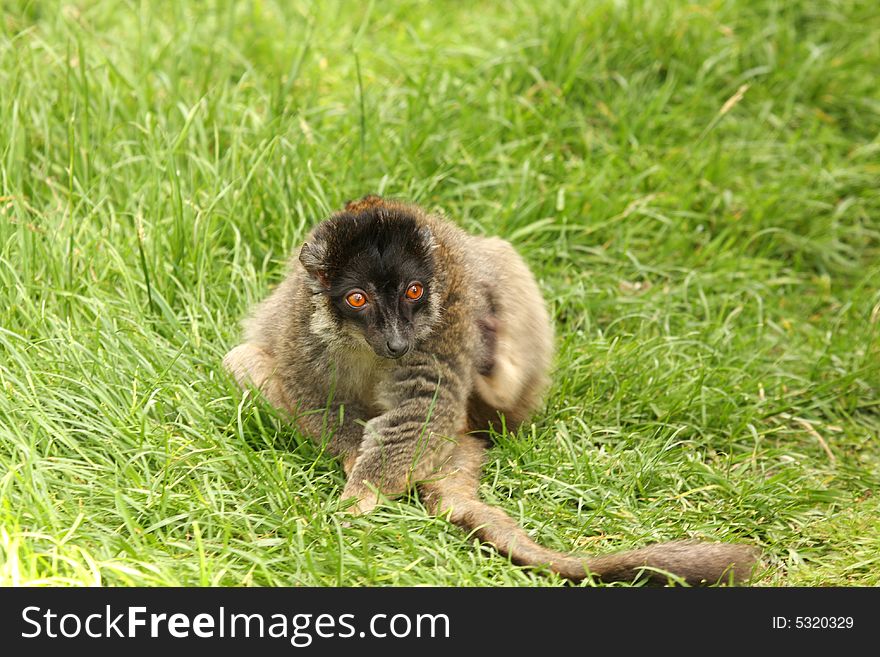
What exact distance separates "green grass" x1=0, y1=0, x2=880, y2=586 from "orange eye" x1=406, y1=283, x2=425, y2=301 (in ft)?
2.53

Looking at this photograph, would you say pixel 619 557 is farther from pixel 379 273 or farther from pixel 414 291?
pixel 379 273

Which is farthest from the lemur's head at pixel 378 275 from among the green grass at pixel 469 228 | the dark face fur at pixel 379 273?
the green grass at pixel 469 228

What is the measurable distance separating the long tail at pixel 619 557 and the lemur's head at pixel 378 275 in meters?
0.69

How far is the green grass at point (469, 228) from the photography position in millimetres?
4266

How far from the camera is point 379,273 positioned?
4312 millimetres

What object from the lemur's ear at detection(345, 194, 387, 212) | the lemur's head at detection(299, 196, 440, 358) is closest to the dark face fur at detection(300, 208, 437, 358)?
the lemur's head at detection(299, 196, 440, 358)

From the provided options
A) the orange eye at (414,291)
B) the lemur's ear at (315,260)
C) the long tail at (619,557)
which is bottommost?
the long tail at (619,557)

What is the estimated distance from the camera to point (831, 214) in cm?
682

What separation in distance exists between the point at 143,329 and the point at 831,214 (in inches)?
161

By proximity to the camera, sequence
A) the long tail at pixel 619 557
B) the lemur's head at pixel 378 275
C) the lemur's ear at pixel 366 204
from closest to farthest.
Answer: the long tail at pixel 619 557 < the lemur's head at pixel 378 275 < the lemur's ear at pixel 366 204

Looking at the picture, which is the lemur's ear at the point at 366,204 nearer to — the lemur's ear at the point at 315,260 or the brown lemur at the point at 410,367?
the brown lemur at the point at 410,367
